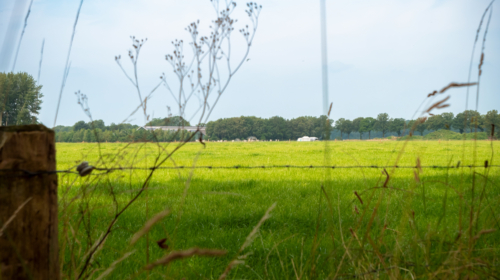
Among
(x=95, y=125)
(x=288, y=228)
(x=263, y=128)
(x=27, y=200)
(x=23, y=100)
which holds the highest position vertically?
(x=263, y=128)

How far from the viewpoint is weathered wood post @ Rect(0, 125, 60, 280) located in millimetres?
1105

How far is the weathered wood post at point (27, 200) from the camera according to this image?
1105 mm

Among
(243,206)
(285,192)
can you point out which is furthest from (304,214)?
(285,192)

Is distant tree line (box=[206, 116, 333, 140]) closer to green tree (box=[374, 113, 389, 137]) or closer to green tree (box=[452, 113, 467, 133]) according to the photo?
Answer: green tree (box=[374, 113, 389, 137])

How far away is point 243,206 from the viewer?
14.2 feet

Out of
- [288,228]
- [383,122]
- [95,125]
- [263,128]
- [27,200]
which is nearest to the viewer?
[27,200]

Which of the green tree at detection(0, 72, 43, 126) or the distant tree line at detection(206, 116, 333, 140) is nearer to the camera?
the green tree at detection(0, 72, 43, 126)

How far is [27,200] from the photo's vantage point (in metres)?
1.09

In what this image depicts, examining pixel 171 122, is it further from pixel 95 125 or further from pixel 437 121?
pixel 437 121

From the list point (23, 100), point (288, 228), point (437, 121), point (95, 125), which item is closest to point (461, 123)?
point (437, 121)

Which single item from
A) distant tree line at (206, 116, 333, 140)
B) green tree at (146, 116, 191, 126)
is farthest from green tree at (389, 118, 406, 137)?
distant tree line at (206, 116, 333, 140)

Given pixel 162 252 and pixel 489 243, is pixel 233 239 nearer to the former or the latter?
pixel 162 252

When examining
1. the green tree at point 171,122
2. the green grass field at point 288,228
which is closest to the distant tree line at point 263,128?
the green grass field at point 288,228

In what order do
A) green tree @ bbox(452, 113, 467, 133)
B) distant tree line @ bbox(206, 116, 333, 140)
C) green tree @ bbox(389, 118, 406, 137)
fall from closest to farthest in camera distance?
1. green tree @ bbox(452, 113, 467, 133)
2. green tree @ bbox(389, 118, 406, 137)
3. distant tree line @ bbox(206, 116, 333, 140)
